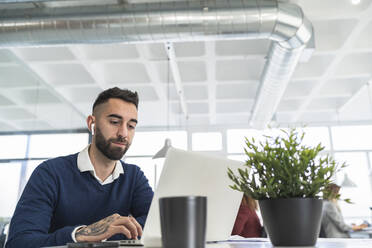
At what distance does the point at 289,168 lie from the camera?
71cm

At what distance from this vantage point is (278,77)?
395cm

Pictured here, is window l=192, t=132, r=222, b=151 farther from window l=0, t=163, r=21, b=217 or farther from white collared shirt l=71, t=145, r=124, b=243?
white collared shirt l=71, t=145, r=124, b=243

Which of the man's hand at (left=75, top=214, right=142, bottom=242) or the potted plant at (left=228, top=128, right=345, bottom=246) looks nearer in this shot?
the potted plant at (left=228, top=128, right=345, bottom=246)

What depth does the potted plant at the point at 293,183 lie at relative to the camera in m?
0.71

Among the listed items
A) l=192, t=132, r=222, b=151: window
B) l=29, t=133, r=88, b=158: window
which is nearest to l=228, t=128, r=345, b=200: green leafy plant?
l=29, t=133, r=88, b=158: window

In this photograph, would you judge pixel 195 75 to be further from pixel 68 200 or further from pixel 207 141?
pixel 68 200

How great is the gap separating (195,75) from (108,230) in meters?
4.15

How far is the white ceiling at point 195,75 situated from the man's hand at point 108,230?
2724 millimetres

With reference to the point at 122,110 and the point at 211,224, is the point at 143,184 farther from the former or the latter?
the point at 211,224

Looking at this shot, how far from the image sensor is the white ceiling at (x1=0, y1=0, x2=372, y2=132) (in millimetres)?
3545

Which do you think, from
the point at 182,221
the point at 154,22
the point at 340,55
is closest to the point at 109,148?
the point at 182,221

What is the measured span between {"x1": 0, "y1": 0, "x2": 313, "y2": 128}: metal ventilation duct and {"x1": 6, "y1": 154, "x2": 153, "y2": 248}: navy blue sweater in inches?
66.9

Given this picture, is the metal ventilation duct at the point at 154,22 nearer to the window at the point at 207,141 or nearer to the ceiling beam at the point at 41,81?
the ceiling beam at the point at 41,81

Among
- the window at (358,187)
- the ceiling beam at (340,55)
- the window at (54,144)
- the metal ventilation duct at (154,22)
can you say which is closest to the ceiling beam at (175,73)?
the metal ventilation duct at (154,22)
